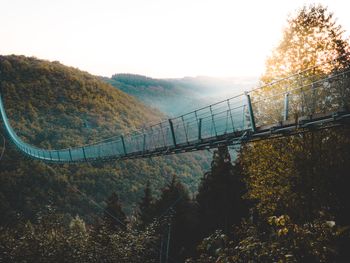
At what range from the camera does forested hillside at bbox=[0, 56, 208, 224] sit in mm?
74537

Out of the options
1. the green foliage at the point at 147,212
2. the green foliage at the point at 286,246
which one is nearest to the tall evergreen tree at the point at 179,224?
the green foliage at the point at 147,212

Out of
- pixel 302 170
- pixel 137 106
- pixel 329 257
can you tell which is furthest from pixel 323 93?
pixel 137 106

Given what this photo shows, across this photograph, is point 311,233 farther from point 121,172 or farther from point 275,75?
Answer: point 121,172

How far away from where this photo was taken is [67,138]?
328ft

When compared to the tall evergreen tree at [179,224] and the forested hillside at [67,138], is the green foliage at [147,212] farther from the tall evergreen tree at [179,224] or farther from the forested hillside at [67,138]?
the forested hillside at [67,138]

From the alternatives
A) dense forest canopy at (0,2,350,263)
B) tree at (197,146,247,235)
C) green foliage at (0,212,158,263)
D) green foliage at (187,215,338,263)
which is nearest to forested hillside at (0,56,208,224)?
dense forest canopy at (0,2,350,263)

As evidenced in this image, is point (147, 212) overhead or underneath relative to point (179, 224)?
overhead

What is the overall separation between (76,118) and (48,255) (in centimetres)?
10501

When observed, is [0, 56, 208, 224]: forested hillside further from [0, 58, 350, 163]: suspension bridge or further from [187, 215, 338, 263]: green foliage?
[187, 215, 338, 263]: green foliage

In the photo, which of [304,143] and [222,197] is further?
[222,197]

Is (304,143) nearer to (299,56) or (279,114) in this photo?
(279,114)

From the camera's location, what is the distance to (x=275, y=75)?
688 inches

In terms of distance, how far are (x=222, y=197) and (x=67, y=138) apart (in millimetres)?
76493

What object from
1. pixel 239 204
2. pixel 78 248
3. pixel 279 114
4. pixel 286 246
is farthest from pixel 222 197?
pixel 286 246
